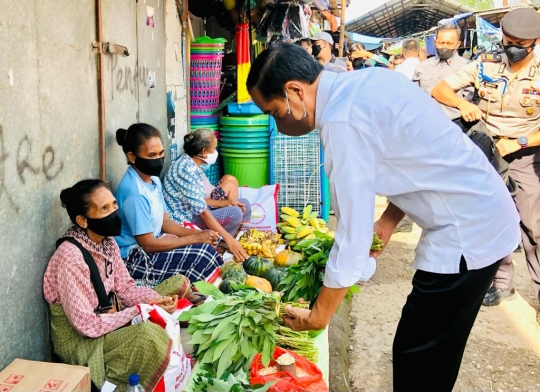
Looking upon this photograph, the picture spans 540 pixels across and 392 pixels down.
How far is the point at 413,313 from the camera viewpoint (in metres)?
2.19

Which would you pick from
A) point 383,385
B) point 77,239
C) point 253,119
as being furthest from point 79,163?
point 253,119

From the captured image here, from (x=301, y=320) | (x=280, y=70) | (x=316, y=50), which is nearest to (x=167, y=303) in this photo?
(x=301, y=320)

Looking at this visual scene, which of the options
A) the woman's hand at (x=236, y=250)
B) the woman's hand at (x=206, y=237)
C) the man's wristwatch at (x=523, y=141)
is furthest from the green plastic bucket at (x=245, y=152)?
the man's wristwatch at (x=523, y=141)

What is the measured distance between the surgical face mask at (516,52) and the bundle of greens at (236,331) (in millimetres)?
2886

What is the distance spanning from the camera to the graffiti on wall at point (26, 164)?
8.09 ft

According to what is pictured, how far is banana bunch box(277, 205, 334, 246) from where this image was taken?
5594mm

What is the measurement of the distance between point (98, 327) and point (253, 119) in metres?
4.06

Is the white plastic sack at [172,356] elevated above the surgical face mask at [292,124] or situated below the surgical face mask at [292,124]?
below

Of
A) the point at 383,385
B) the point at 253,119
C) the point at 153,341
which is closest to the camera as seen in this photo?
the point at 153,341

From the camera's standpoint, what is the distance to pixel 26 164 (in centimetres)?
268

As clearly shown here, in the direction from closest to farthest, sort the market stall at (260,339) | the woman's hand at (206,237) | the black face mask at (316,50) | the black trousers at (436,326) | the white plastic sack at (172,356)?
the black trousers at (436,326) → the market stall at (260,339) → the white plastic sack at (172,356) → the woman's hand at (206,237) → the black face mask at (316,50)

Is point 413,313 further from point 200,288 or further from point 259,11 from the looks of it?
point 259,11

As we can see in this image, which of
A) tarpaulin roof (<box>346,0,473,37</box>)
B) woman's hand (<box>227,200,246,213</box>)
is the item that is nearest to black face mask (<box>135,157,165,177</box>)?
woman's hand (<box>227,200,246,213</box>)

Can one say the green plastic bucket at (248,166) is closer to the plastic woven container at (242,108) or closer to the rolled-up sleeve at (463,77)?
the plastic woven container at (242,108)
